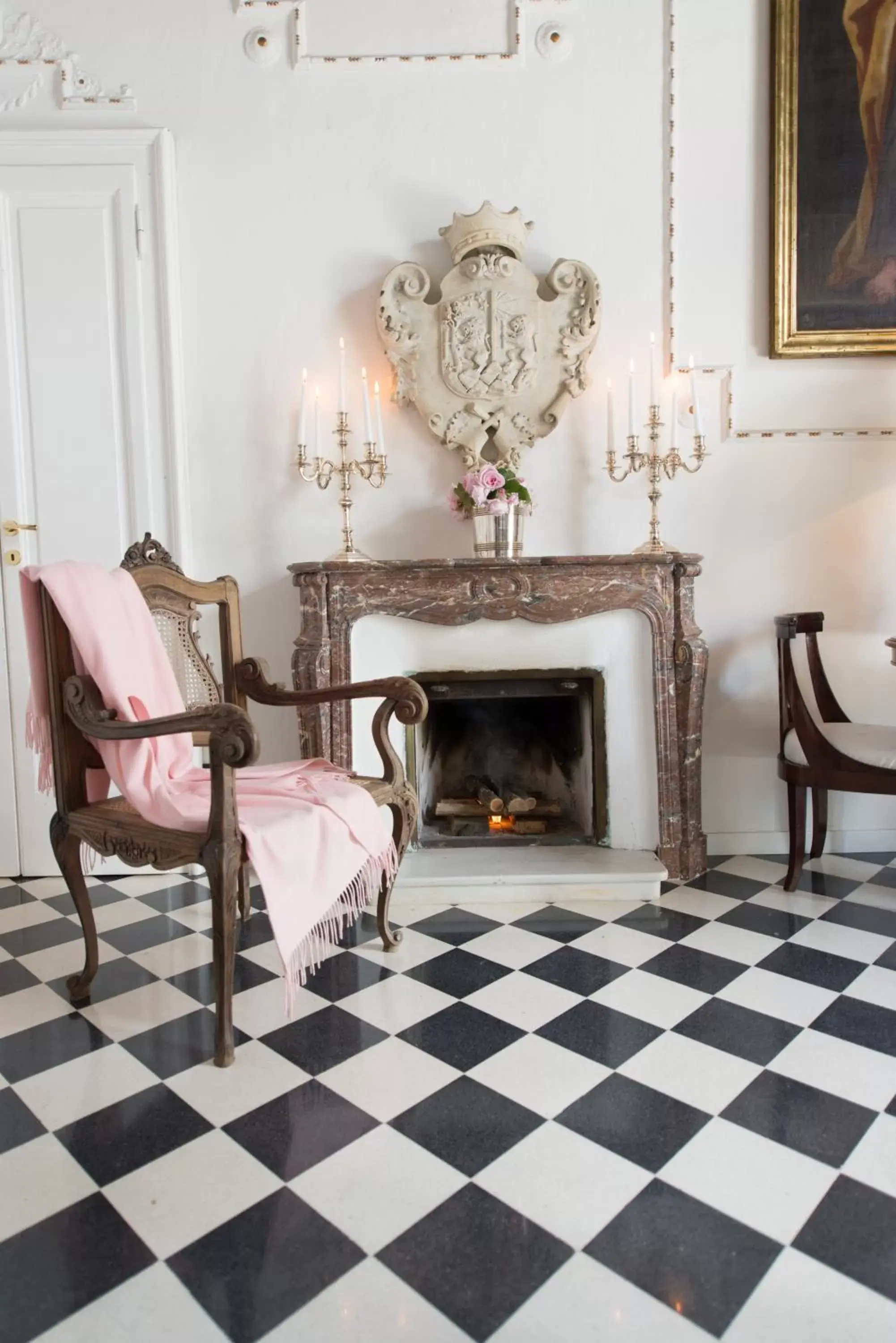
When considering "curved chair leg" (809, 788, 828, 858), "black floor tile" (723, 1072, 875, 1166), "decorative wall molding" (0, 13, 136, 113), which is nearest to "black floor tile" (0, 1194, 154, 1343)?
"black floor tile" (723, 1072, 875, 1166)

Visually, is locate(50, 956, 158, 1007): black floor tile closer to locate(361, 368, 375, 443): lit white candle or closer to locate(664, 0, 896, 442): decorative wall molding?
locate(361, 368, 375, 443): lit white candle

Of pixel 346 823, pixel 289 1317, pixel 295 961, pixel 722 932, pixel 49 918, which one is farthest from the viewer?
pixel 49 918

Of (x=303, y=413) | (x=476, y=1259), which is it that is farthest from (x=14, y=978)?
(x=303, y=413)

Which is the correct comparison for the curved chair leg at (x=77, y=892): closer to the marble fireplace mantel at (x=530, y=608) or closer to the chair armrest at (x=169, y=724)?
the chair armrest at (x=169, y=724)

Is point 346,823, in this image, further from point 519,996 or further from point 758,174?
point 758,174

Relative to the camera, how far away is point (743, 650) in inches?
125

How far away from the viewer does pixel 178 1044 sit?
191 cm

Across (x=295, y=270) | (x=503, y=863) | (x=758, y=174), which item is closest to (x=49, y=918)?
(x=503, y=863)

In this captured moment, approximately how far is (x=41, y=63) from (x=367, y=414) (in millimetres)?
1632

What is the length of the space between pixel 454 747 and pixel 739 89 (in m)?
2.58

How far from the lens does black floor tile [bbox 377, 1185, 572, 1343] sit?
1.18 metres

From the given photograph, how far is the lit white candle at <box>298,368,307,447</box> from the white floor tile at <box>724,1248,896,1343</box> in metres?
2.56

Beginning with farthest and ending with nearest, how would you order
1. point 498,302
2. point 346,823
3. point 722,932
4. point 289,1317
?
point 498,302 → point 722,932 → point 346,823 → point 289,1317

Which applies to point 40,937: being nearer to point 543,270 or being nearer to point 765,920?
point 765,920
